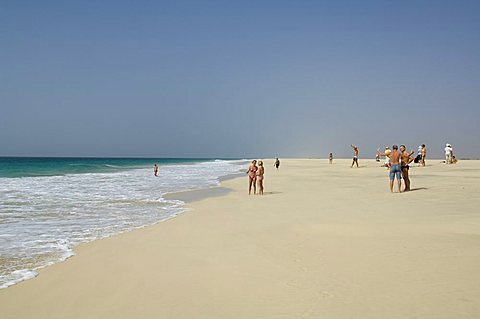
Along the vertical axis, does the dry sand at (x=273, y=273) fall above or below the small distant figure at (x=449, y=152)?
below

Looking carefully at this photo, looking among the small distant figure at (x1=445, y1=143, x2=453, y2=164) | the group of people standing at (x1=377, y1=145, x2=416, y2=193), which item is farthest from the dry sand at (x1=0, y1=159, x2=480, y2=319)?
the small distant figure at (x1=445, y1=143, x2=453, y2=164)

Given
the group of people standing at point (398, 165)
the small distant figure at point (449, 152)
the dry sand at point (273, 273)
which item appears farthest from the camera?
the small distant figure at point (449, 152)

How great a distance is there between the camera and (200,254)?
281 inches

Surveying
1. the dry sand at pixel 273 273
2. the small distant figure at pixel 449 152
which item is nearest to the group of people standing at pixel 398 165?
the dry sand at pixel 273 273

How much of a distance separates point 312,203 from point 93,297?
10.3m

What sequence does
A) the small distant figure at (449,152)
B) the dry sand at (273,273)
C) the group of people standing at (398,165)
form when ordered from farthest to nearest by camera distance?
the small distant figure at (449,152) < the group of people standing at (398,165) < the dry sand at (273,273)

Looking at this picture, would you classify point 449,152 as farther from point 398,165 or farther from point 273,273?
point 273,273

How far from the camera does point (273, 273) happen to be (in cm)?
577

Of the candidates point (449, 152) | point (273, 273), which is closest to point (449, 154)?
point (449, 152)

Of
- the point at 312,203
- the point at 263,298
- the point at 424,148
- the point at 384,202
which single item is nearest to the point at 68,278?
the point at 263,298

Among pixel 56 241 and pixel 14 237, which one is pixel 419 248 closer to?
pixel 56 241

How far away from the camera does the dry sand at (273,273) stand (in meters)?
4.47

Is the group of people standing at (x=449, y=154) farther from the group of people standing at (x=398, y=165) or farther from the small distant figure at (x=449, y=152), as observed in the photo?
the group of people standing at (x=398, y=165)

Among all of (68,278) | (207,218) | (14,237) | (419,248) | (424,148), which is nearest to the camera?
(68,278)
